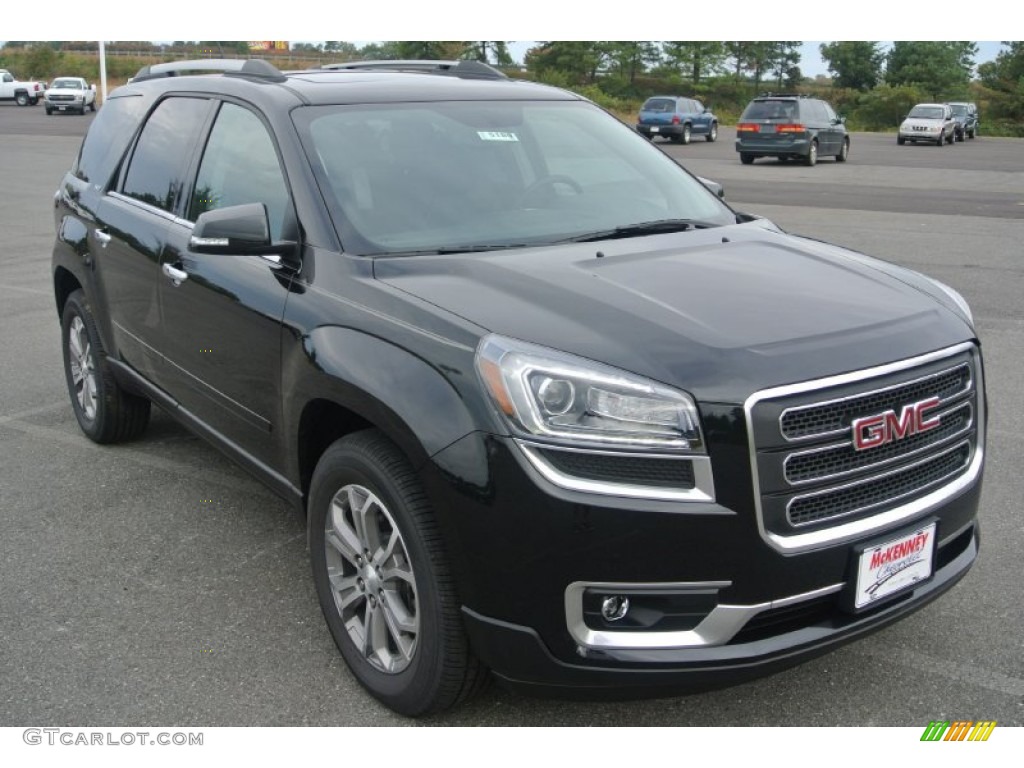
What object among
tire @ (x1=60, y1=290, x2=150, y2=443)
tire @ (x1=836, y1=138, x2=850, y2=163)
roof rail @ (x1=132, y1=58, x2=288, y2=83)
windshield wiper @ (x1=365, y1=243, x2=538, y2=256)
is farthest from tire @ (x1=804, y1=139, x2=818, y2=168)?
windshield wiper @ (x1=365, y1=243, x2=538, y2=256)

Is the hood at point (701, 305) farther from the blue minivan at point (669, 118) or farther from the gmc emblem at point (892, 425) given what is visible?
the blue minivan at point (669, 118)

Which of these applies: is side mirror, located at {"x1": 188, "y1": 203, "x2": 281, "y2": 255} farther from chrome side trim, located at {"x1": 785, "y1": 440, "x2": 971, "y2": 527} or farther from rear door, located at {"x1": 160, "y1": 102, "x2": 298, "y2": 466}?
chrome side trim, located at {"x1": 785, "y1": 440, "x2": 971, "y2": 527}

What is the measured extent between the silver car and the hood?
41216 mm

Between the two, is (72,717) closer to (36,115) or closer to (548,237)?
(548,237)

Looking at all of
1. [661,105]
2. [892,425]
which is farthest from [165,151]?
[661,105]

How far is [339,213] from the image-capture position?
3.59m

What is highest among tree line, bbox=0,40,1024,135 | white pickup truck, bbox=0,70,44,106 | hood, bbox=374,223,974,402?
tree line, bbox=0,40,1024,135

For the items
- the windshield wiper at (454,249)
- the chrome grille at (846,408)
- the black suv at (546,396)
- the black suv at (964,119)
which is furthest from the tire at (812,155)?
the chrome grille at (846,408)

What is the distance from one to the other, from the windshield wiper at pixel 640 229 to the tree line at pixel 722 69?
5967cm

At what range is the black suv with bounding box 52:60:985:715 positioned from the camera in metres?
2.66

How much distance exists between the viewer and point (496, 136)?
415cm

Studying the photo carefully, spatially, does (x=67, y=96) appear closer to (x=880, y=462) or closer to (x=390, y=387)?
(x=390, y=387)

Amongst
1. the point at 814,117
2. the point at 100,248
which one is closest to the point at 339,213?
the point at 100,248

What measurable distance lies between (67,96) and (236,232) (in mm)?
48903
